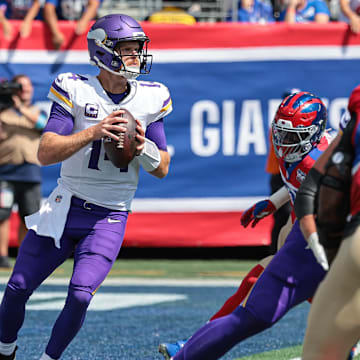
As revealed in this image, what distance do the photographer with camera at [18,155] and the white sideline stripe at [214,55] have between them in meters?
0.62

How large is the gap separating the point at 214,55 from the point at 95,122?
5.00 metres

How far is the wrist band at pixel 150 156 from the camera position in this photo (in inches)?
155

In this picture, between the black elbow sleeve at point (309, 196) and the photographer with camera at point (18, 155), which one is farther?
the photographer with camera at point (18, 155)

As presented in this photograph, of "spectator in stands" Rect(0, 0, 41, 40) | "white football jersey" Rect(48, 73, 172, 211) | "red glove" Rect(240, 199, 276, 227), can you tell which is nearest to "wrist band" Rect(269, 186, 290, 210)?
"red glove" Rect(240, 199, 276, 227)

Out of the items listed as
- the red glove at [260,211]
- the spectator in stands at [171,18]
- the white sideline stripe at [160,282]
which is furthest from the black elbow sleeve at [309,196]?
the spectator in stands at [171,18]

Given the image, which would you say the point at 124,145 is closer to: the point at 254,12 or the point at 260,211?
the point at 260,211

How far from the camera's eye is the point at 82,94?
3.97 meters

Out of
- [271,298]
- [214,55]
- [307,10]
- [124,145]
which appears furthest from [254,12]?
[271,298]

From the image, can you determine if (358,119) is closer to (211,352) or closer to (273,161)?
(211,352)

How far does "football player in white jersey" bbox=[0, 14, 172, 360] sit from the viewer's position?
3842 mm

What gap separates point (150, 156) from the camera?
13.0ft

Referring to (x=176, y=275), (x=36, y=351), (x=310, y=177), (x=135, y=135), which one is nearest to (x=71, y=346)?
(x=36, y=351)

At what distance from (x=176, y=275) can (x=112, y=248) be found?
413cm

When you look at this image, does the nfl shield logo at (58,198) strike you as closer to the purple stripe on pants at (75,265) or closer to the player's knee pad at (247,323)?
the purple stripe on pants at (75,265)
